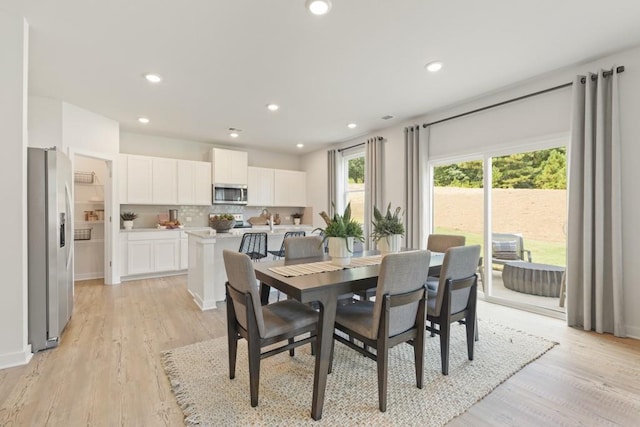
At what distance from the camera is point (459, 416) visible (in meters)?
1.73

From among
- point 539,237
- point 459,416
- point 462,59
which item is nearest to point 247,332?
point 459,416

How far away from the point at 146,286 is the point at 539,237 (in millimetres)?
5548

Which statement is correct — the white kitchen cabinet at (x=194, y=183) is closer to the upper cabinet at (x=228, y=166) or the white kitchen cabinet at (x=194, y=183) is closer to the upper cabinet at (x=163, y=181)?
the upper cabinet at (x=163, y=181)

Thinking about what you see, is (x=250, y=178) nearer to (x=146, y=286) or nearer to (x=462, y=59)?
(x=146, y=286)

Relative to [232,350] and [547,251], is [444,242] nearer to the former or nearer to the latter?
[547,251]

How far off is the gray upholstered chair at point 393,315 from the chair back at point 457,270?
27cm

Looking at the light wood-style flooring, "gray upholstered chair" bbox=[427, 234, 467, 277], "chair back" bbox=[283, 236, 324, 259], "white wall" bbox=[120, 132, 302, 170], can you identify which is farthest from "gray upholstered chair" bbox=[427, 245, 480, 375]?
"white wall" bbox=[120, 132, 302, 170]

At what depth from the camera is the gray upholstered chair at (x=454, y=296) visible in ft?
6.91

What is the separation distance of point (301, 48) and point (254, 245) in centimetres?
236

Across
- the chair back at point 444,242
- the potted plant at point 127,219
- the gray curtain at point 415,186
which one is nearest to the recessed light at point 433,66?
the gray curtain at point 415,186

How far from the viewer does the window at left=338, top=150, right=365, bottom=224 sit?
5.93 m

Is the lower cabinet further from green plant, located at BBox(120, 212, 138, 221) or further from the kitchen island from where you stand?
the kitchen island

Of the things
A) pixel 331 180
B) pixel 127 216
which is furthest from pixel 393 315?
pixel 127 216

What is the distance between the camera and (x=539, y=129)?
336 centimetres
